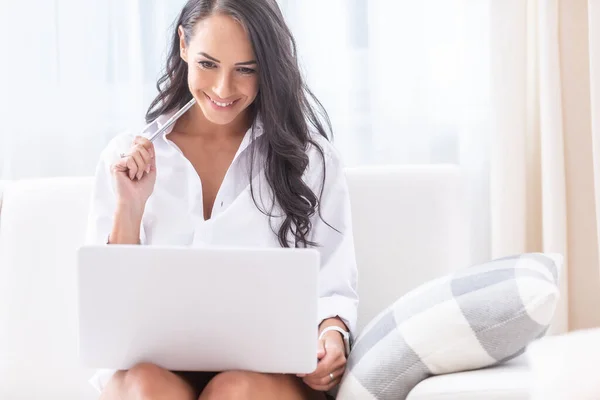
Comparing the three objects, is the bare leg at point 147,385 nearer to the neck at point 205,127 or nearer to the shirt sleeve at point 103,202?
the shirt sleeve at point 103,202

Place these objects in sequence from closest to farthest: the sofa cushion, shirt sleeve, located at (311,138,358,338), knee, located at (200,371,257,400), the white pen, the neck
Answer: the sofa cushion < knee, located at (200,371,257,400) < shirt sleeve, located at (311,138,358,338) < the white pen < the neck

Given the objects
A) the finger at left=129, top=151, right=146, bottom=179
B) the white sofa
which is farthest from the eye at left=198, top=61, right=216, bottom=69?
the white sofa

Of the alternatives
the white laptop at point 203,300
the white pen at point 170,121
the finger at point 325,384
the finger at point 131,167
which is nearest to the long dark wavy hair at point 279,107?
the white pen at point 170,121

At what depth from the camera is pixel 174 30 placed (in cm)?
177

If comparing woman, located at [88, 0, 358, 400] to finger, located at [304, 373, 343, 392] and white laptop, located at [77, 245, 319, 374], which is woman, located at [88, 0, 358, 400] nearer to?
finger, located at [304, 373, 343, 392]

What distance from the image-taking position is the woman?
63.4 inches

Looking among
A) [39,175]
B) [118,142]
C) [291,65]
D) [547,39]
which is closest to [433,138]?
[547,39]

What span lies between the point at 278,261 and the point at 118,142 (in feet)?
2.35

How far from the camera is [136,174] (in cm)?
164

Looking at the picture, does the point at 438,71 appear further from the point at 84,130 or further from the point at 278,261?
the point at 278,261

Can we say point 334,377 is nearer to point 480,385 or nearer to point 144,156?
point 480,385

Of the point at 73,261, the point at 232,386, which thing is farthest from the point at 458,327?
the point at 73,261

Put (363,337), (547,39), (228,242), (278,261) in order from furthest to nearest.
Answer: (547,39), (228,242), (363,337), (278,261)

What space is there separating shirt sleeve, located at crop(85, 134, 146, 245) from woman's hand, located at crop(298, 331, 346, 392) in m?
0.50
